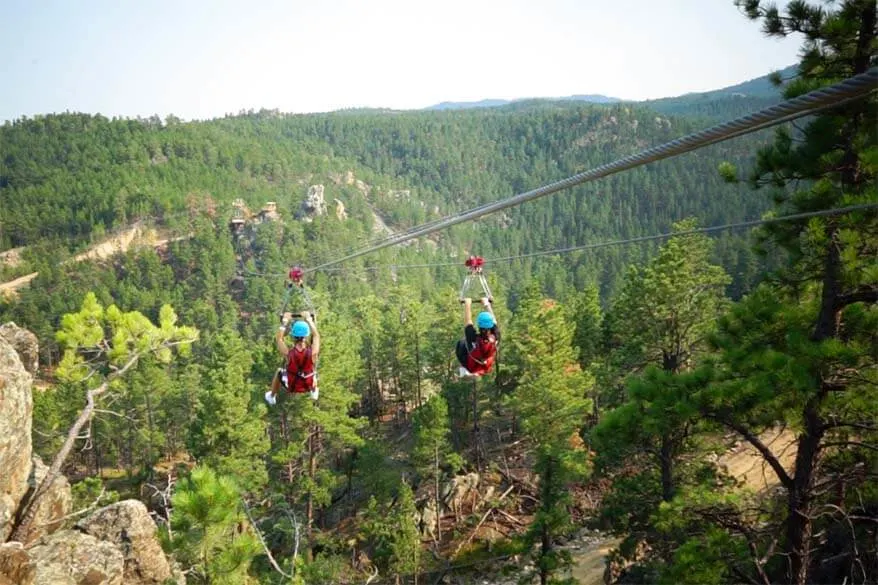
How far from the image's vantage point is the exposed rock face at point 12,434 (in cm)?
1079

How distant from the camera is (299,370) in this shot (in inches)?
331

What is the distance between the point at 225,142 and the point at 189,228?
56154 mm

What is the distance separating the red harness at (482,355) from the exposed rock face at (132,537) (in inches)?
367

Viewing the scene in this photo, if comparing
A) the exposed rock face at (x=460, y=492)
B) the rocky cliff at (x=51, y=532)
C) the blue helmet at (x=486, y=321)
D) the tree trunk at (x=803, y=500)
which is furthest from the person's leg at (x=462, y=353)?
the exposed rock face at (x=460, y=492)

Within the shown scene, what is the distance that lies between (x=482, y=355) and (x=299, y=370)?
269cm

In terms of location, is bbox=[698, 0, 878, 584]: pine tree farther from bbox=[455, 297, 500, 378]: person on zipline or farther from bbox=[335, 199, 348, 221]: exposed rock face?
bbox=[335, 199, 348, 221]: exposed rock face

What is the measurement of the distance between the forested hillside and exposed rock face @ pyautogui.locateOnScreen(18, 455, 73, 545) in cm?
47

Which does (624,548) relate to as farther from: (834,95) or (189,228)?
(189,228)

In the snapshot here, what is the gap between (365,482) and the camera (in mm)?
26359

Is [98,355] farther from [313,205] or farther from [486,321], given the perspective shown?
[313,205]

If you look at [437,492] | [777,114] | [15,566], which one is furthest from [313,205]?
[777,114]

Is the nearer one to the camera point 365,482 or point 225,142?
point 365,482

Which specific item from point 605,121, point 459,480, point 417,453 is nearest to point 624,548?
point 417,453

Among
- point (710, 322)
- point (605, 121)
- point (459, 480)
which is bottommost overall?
point (459, 480)
